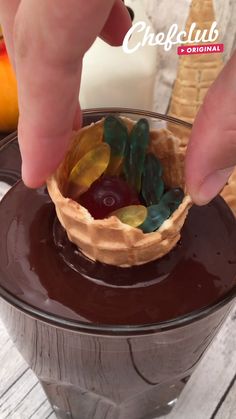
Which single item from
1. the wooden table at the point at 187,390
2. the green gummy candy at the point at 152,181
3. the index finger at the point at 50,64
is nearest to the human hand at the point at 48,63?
the index finger at the point at 50,64

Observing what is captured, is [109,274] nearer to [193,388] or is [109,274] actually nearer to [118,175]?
[118,175]

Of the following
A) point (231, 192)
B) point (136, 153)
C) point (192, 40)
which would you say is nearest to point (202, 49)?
point (192, 40)

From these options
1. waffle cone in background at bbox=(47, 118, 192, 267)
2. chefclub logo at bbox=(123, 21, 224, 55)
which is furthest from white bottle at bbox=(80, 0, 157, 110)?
waffle cone in background at bbox=(47, 118, 192, 267)

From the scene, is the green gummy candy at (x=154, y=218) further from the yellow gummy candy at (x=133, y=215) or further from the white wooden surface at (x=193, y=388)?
the white wooden surface at (x=193, y=388)

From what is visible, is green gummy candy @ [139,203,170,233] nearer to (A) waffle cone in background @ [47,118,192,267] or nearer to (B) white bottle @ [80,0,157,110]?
(A) waffle cone in background @ [47,118,192,267]

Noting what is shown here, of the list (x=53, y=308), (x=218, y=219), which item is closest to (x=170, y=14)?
(x=218, y=219)

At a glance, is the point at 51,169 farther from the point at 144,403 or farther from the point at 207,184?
the point at 144,403
